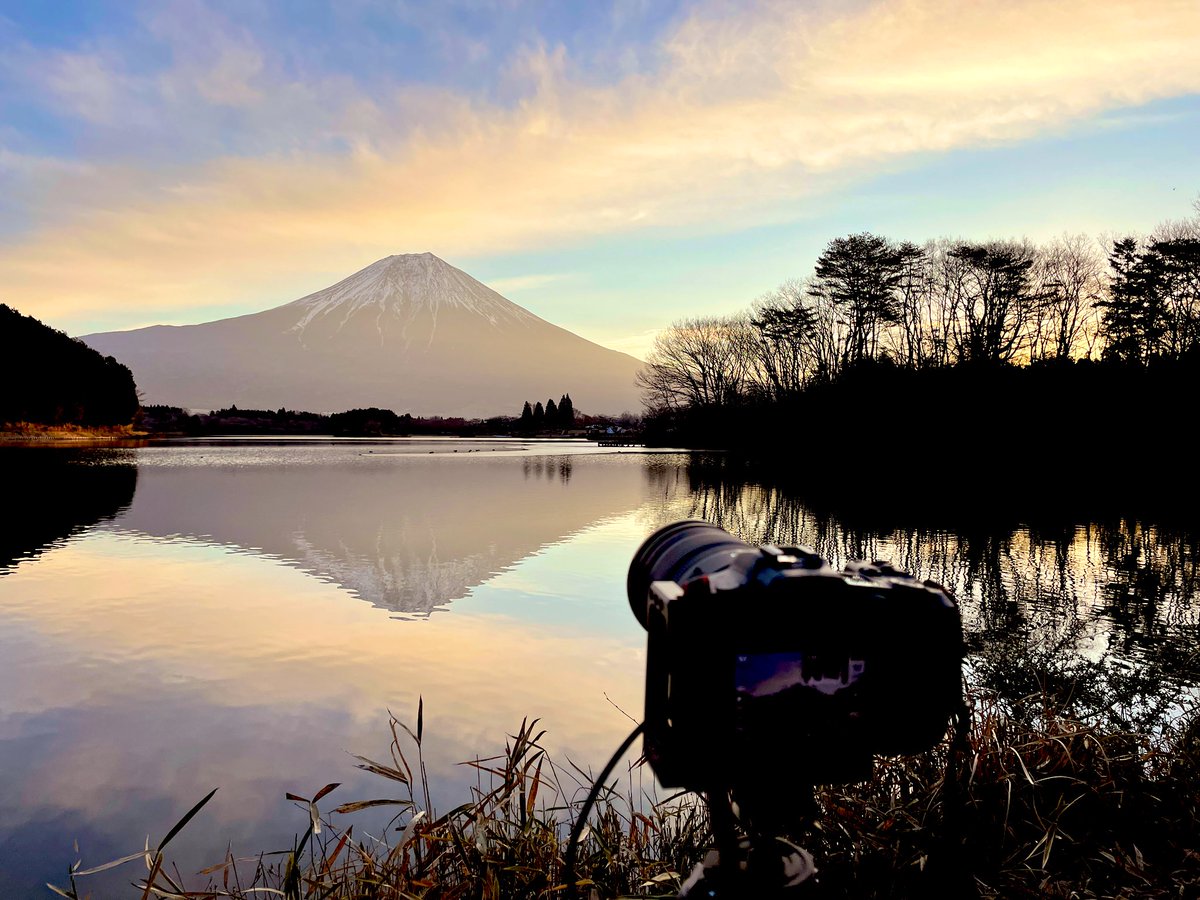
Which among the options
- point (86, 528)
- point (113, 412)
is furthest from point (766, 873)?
point (113, 412)

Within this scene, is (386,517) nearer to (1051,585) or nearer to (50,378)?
(1051,585)

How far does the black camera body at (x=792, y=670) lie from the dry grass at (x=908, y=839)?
0.86m

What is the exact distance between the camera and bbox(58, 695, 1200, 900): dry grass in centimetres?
219

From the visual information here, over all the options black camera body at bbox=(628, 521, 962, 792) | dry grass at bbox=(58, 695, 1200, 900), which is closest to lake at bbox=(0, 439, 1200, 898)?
dry grass at bbox=(58, 695, 1200, 900)

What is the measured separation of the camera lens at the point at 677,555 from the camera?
138cm

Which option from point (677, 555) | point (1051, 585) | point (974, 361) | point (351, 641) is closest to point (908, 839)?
point (677, 555)

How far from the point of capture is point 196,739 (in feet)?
13.7

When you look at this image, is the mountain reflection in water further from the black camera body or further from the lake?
the black camera body

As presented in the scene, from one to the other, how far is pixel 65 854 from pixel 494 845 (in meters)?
1.94

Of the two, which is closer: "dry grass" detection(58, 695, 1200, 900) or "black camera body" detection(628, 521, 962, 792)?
"black camera body" detection(628, 521, 962, 792)

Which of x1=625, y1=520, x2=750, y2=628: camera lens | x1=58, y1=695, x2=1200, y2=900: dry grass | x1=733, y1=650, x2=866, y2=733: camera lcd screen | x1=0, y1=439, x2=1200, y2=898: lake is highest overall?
x1=625, y1=520, x2=750, y2=628: camera lens

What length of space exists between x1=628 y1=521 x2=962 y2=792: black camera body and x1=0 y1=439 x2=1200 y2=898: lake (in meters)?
2.82

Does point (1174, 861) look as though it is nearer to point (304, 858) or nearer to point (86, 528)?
point (304, 858)

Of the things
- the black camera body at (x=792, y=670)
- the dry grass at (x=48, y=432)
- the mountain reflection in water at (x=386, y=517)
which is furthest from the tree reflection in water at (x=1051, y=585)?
the dry grass at (x=48, y=432)
